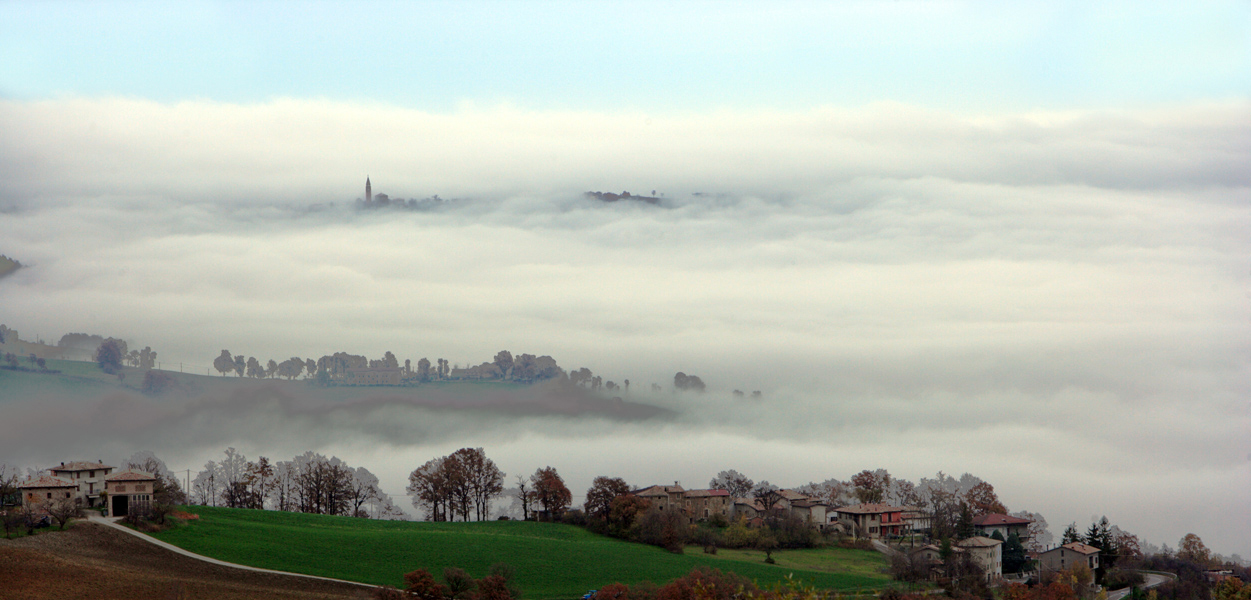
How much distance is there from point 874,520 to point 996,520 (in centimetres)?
1488

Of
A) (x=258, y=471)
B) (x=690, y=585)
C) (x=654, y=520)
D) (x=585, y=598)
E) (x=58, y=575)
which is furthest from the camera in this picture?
(x=258, y=471)

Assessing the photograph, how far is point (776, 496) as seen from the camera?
5517 inches

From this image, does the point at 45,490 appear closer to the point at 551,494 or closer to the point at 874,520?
the point at 551,494

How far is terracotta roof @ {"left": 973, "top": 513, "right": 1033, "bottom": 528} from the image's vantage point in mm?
128750

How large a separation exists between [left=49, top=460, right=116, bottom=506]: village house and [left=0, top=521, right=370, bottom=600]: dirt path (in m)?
9.52

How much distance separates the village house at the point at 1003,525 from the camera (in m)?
128

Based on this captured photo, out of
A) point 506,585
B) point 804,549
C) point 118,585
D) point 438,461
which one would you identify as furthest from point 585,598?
point 438,461

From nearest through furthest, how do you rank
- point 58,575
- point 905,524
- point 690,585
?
point 58,575 < point 690,585 < point 905,524

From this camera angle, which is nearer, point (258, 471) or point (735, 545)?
point (735, 545)

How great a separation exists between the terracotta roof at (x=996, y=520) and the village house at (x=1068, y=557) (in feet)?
49.5

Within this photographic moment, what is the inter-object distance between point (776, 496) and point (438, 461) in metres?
44.3

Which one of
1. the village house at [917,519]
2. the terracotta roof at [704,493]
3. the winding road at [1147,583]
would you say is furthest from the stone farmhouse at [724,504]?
the winding road at [1147,583]

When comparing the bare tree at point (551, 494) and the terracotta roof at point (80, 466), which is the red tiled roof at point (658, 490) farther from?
the terracotta roof at point (80, 466)

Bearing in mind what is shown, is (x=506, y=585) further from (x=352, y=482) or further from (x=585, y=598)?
(x=352, y=482)
